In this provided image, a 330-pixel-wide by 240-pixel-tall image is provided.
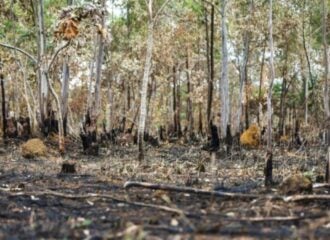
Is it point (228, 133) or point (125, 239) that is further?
point (228, 133)

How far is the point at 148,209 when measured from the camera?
5.70 metres

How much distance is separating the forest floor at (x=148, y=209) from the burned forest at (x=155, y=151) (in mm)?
15

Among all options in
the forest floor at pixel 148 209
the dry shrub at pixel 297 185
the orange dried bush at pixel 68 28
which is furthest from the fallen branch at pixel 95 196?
the orange dried bush at pixel 68 28

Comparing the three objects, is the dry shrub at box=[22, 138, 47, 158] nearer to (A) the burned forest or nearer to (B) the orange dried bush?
(A) the burned forest

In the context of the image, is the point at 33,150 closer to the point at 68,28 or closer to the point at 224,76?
the point at 68,28

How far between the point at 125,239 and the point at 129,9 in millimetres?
23044

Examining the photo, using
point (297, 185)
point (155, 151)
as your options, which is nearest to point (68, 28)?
point (155, 151)

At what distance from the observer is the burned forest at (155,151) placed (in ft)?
16.4

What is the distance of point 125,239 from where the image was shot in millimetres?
4047

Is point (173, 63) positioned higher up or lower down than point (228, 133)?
higher up

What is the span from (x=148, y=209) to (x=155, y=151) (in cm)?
1038

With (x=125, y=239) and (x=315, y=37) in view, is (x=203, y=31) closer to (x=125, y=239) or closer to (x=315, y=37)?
(x=315, y=37)

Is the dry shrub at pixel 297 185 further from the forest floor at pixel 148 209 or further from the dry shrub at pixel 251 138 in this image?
the dry shrub at pixel 251 138

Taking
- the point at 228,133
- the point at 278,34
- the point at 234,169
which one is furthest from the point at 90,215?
the point at 278,34
